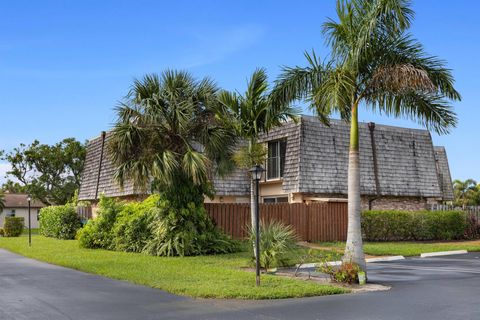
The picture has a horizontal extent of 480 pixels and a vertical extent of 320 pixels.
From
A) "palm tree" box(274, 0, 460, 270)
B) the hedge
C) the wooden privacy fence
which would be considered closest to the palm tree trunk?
"palm tree" box(274, 0, 460, 270)

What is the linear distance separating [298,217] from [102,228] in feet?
28.4

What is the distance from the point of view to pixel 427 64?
13.4m

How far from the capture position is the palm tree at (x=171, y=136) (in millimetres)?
18734

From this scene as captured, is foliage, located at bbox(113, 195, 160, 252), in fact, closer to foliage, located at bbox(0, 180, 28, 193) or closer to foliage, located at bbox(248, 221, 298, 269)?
foliage, located at bbox(248, 221, 298, 269)

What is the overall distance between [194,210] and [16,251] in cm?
906

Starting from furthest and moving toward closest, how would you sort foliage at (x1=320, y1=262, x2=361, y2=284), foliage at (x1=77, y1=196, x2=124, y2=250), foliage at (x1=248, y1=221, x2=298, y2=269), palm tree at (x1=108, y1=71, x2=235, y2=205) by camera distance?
foliage at (x1=77, y1=196, x2=124, y2=250) < palm tree at (x1=108, y1=71, x2=235, y2=205) < foliage at (x1=248, y1=221, x2=298, y2=269) < foliage at (x1=320, y1=262, x2=361, y2=284)

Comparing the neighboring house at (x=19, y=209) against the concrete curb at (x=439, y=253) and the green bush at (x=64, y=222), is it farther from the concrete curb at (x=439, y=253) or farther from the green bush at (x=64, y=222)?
the concrete curb at (x=439, y=253)

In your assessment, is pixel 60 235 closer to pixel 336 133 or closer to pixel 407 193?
pixel 336 133

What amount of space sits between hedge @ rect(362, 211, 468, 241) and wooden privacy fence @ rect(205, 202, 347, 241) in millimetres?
1291

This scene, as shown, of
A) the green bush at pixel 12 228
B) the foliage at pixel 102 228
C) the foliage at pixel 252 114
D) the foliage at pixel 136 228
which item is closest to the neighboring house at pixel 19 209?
the green bush at pixel 12 228

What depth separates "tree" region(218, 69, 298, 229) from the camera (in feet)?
54.6

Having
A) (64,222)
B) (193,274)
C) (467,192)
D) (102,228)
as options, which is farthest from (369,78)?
(467,192)

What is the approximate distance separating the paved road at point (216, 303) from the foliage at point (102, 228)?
8.96m

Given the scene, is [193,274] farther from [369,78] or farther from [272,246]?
[369,78]
